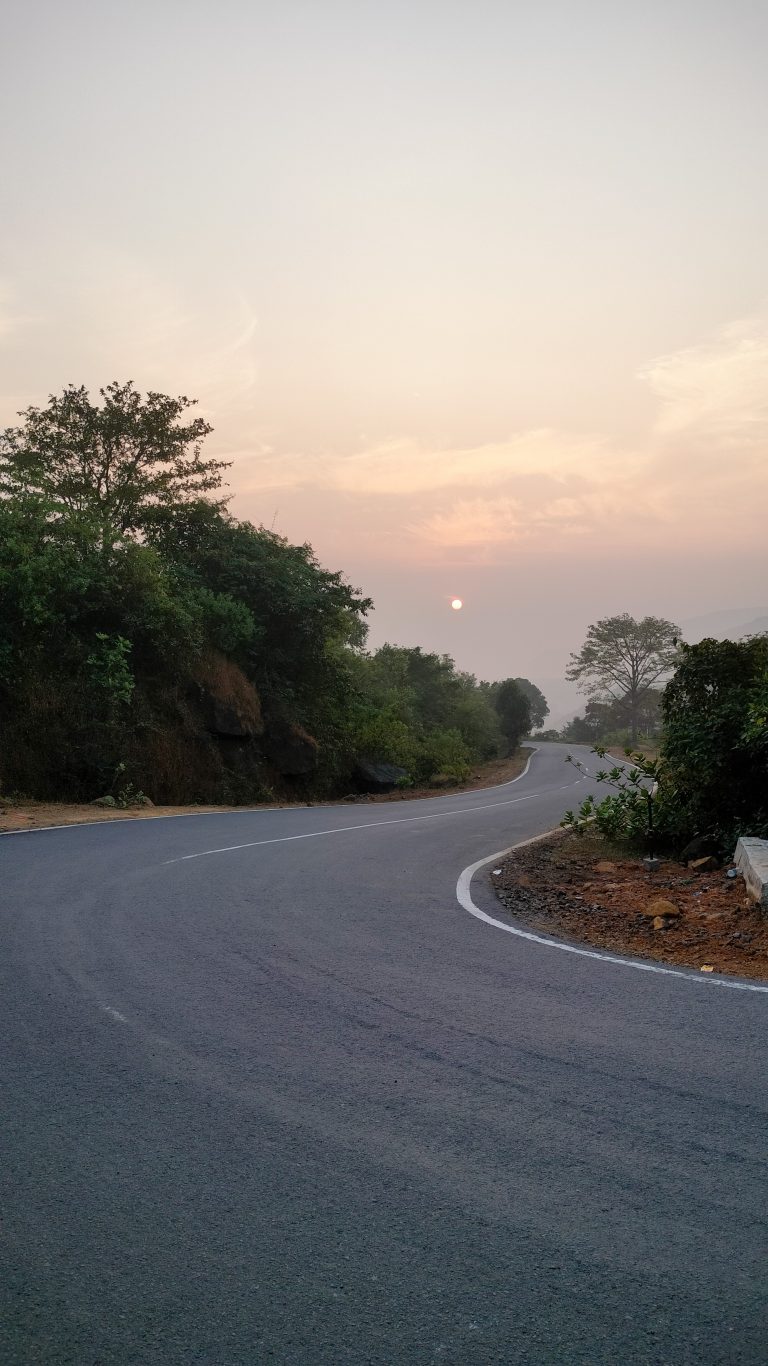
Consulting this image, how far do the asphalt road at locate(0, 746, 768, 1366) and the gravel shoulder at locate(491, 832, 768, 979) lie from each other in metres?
1.00

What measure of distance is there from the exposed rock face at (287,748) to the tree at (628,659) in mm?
71093

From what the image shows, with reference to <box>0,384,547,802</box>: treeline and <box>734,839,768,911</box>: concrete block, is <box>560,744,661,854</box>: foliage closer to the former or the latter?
<box>734,839,768,911</box>: concrete block

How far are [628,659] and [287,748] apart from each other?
246ft

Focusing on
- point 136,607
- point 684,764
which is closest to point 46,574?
point 136,607

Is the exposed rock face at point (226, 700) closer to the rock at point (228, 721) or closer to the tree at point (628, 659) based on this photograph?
the rock at point (228, 721)

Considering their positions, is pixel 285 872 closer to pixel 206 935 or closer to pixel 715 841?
pixel 206 935

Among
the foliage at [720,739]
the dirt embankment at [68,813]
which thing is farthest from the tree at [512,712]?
the foliage at [720,739]

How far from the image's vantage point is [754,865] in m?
8.95

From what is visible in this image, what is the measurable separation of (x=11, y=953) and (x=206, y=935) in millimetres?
1476

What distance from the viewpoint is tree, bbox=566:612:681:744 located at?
97562 millimetres

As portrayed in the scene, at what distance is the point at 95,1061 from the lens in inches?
188

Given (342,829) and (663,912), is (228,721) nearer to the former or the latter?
(342,829)

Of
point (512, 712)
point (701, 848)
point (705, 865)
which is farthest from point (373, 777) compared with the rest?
point (512, 712)

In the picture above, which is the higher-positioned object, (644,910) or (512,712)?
(512,712)
